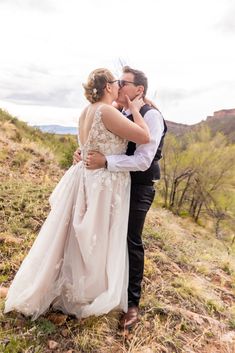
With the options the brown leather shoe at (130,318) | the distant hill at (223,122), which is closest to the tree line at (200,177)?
the brown leather shoe at (130,318)

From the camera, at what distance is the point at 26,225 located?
211 inches

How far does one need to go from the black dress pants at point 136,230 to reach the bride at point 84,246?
0.07 m

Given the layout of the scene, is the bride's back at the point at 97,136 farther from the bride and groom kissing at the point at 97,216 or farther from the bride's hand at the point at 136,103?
the bride's hand at the point at 136,103

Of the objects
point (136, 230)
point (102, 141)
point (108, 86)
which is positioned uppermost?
point (108, 86)

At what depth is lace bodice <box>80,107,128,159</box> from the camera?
10.0 feet

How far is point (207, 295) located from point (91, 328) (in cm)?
195

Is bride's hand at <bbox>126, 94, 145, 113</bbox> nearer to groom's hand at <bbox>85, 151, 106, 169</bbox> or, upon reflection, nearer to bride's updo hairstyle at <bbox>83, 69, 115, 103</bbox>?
bride's updo hairstyle at <bbox>83, 69, 115, 103</bbox>

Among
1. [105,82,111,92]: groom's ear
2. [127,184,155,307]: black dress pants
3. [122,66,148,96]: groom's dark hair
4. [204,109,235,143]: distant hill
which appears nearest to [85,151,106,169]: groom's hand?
[127,184,155,307]: black dress pants

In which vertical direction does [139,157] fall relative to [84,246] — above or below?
above

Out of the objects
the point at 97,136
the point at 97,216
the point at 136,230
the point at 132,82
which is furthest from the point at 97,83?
the point at 136,230

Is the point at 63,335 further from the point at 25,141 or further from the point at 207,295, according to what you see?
the point at 25,141

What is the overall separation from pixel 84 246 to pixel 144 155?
3.19 ft

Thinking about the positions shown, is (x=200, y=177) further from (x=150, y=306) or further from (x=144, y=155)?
(x=144, y=155)

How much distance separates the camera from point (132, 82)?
10.3 feet
